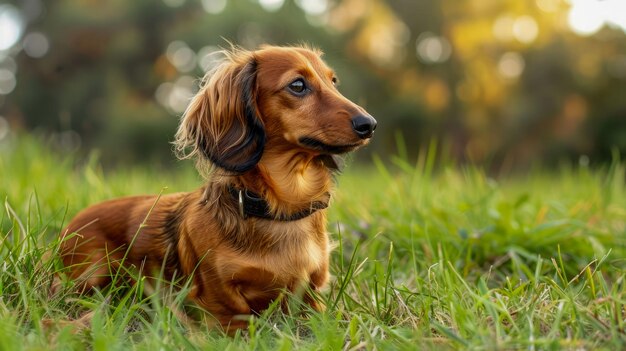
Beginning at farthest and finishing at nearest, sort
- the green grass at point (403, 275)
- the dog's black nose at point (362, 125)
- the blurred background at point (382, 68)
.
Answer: the blurred background at point (382, 68) → the dog's black nose at point (362, 125) → the green grass at point (403, 275)

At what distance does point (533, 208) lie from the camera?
461cm

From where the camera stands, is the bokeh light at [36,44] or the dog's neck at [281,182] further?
the bokeh light at [36,44]

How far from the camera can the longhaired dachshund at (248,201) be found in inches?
100

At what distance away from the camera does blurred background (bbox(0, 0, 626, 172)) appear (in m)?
16.5

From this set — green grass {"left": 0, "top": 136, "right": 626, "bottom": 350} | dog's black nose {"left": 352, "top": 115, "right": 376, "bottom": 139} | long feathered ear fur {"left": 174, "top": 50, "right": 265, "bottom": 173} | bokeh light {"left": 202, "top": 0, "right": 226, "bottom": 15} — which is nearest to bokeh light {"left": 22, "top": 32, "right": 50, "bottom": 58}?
bokeh light {"left": 202, "top": 0, "right": 226, "bottom": 15}

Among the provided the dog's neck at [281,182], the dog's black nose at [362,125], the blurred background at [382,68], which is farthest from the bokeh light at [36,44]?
the dog's black nose at [362,125]

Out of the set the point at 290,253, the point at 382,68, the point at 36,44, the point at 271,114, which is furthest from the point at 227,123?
the point at 36,44

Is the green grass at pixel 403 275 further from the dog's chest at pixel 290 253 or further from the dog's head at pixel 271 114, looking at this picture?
the dog's head at pixel 271 114

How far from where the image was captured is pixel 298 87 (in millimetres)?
2711

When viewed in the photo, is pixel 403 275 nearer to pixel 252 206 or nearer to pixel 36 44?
pixel 252 206

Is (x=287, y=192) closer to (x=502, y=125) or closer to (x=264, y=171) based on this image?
(x=264, y=171)

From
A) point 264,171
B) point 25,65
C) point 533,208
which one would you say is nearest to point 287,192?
point 264,171

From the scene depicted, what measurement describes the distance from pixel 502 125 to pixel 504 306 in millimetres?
15531

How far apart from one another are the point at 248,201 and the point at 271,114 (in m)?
0.40
